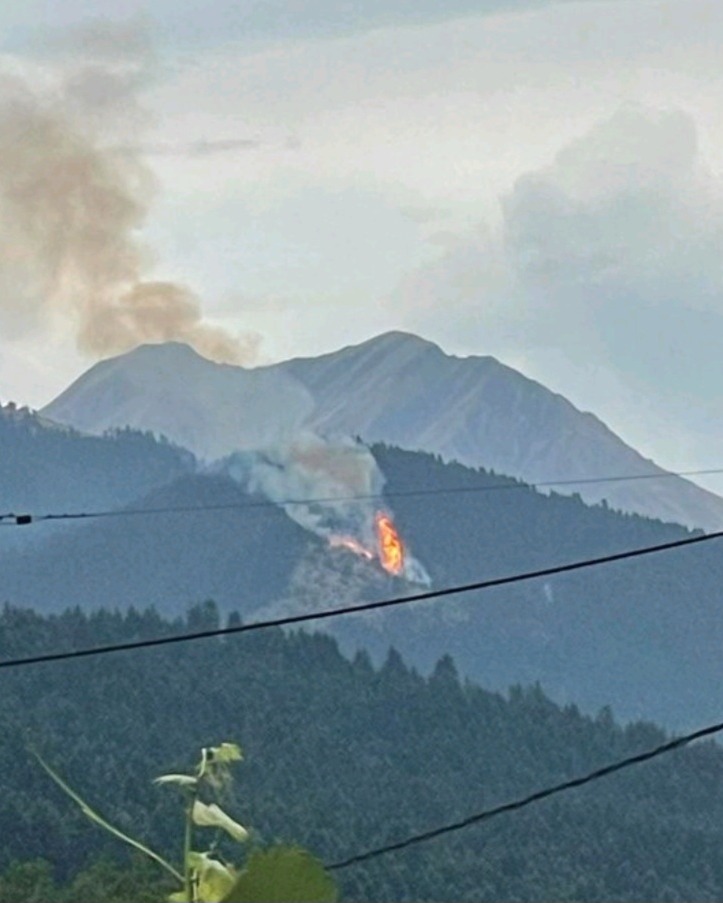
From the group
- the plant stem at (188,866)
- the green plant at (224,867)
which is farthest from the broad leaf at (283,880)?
the plant stem at (188,866)

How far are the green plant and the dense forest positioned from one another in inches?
3200

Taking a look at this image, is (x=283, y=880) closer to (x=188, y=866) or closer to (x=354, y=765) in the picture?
(x=188, y=866)

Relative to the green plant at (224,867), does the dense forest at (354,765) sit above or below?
above

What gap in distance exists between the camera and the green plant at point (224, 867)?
5.50ft

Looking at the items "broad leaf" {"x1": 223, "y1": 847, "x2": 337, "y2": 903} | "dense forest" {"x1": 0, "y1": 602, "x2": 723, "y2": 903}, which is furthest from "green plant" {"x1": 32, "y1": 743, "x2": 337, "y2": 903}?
"dense forest" {"x1": 0, "y1": 602, "x2": 723, "y2": 903}

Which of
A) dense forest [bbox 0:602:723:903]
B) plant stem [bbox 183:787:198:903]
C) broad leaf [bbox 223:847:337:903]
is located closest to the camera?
broad leaf [bbox 223:847:337:903]

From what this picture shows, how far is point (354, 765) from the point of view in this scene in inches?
5266

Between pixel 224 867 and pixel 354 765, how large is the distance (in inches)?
5230

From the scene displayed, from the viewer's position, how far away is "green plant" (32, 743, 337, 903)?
5.50 feet

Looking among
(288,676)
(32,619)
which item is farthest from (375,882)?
(288,676)

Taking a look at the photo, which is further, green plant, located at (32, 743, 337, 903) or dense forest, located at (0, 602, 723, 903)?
dense forest, located at (0, 602, 723, 903)

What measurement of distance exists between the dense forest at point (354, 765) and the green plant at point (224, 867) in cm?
8127

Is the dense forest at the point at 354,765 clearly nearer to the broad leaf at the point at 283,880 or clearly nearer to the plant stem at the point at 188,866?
the plant stem at the point at 188,866

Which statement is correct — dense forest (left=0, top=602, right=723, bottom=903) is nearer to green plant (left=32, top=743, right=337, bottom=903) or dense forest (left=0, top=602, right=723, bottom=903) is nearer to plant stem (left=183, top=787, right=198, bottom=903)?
green plant (left=32, top=743, right=337, bottom=903)
